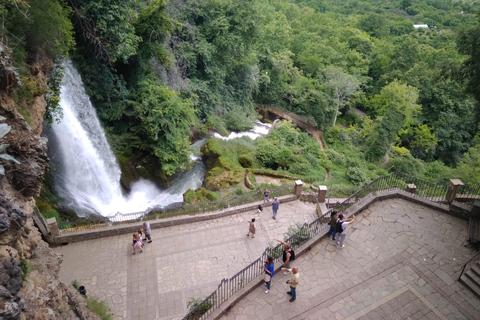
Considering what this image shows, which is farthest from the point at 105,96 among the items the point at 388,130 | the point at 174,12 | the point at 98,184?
the point at 388,130

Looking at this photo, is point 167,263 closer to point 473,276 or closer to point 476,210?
point 473,276

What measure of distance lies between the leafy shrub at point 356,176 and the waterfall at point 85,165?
1172 centimetres

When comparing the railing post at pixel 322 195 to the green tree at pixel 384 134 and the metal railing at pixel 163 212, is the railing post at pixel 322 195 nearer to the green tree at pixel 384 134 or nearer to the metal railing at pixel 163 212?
the metal railing at pixel 163 212

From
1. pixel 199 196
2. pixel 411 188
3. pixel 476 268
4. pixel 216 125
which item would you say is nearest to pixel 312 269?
pixel 476 268

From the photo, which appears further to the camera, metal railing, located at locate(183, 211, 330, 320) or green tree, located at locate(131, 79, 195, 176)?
green tree, located at locate(131, 79, 195, 176)

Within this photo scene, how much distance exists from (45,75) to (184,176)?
32.7 ft

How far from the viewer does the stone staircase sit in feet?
30.2

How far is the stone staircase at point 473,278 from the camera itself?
30.2 ft

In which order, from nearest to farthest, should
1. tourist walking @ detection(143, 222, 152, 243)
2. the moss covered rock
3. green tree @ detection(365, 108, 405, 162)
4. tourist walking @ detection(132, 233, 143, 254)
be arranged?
tourist walking @ detection(132, 233, 143, 254) → tourist walking @ detection(143, 222, 152, 243) → the moss covered rock → green tree @ detection(365, 108, 405, 162)

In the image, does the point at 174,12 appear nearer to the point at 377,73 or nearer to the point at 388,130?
the point at 388,130

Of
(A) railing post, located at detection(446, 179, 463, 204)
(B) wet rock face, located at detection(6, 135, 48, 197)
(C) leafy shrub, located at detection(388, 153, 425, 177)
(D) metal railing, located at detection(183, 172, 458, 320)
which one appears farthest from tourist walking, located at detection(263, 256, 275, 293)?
(C) leafy shrub, located at detection(388, 153, 425, 177)

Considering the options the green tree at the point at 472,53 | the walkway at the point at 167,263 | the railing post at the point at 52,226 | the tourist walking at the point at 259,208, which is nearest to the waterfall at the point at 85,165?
the railing post at the point at 52,226

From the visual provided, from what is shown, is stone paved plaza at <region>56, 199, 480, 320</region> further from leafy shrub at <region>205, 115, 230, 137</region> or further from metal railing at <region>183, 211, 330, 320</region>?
leafy shrub at <region>205, 115, 230, 137</region>

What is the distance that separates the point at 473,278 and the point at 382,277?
243 cm
